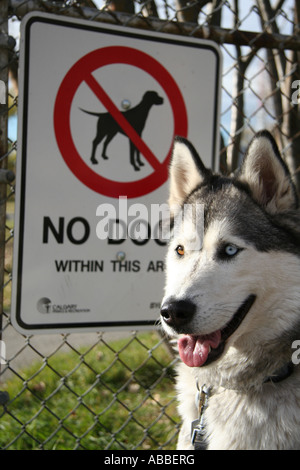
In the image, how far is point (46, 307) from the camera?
7.09ft

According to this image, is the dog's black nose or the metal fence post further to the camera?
the metal fence post

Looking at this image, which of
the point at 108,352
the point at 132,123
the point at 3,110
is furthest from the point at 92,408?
the point at 3,110

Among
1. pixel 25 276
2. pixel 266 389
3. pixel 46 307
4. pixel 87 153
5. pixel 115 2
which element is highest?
pixel 115 2

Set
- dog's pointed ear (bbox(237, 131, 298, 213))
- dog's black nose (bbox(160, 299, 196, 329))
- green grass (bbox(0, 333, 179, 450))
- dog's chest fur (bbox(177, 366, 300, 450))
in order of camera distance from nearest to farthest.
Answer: dog's black nose (bbox(160, 299, 196, 329)), dog's chest fur (bbox(177, 366, 300, 450)), dog's pointed ear (bbox(237, 131, 298, 213)), green grass (bbox(0, 333, 179, 450))

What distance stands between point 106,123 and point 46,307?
98 cm

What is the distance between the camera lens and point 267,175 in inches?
82.7

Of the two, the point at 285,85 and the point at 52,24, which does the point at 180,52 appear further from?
the point at 285,85

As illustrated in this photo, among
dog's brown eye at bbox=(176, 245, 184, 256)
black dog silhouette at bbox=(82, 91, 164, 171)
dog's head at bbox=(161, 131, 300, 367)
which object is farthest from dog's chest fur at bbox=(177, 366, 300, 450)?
black dog silhouette at bbox=(82, 91, 164, 171)

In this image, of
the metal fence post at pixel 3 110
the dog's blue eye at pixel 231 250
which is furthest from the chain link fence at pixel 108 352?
the dog's blue eye at pixel 231 250

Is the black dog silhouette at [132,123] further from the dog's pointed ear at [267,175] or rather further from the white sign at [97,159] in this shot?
the dog's pointed ear at [267,175]

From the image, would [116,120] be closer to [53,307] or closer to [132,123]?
[132,123]

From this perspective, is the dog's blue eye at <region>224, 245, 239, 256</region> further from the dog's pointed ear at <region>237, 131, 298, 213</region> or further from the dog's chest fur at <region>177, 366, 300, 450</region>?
the dog's chest fur at <region>177, 366, 300, 450</region>

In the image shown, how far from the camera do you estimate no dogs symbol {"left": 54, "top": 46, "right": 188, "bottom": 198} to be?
7.20ft

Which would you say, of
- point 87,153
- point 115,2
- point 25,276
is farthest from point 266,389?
point 115,2
